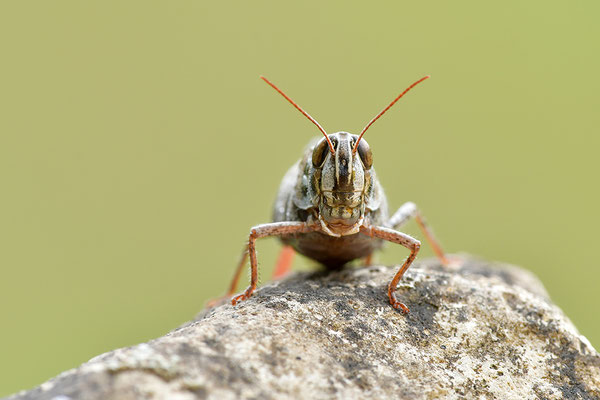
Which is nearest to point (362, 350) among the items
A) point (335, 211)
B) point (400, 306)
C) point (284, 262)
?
point (400, 306)

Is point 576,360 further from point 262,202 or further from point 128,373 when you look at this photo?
point 262,202

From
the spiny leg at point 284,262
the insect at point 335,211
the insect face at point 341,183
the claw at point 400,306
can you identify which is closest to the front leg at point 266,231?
the insect at point 335,211

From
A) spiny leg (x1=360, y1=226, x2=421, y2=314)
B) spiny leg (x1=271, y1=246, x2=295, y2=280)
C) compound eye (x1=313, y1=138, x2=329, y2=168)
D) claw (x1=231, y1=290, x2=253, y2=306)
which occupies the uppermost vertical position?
compound eye (x1=313, y1=138, x2=329, y2=168)

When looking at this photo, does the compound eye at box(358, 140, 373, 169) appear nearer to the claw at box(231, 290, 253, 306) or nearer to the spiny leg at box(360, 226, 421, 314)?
the spiny leg at box(360, 226, 421, 314)

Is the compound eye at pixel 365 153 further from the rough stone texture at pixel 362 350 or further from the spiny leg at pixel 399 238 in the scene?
the rough stone texture at pixel 362 350

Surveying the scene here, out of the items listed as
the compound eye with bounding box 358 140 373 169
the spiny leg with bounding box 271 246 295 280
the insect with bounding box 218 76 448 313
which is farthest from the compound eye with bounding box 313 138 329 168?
the spiny leg with bounding box 271 246 295 280

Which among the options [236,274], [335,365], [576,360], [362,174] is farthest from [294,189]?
[576,360]
